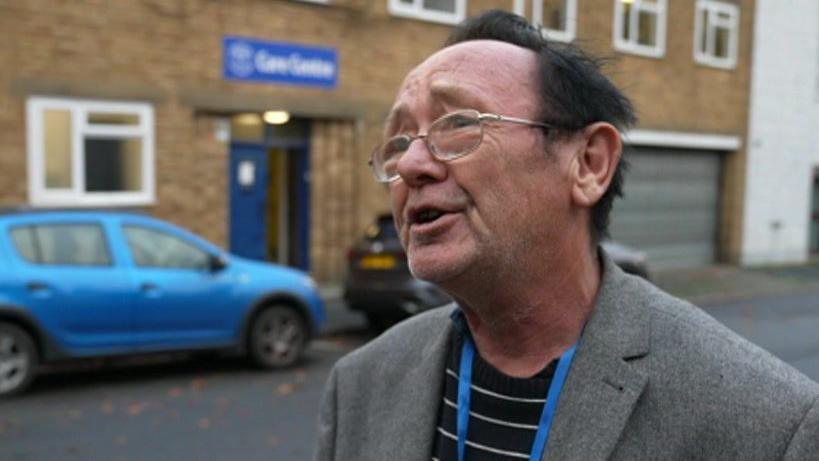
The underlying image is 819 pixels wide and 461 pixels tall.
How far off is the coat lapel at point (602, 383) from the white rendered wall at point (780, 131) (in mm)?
21744

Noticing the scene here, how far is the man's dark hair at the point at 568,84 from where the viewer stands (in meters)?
1.57

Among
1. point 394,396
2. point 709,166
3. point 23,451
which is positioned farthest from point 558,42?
point 709,166

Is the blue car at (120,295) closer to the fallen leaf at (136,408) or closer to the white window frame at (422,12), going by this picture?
the fallen leaf at (136,408)

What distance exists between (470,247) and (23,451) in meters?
5.38

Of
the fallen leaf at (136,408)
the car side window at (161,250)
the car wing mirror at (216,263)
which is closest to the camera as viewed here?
the fallen leaf at (136,408)

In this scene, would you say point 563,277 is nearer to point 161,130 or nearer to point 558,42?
point 558,42

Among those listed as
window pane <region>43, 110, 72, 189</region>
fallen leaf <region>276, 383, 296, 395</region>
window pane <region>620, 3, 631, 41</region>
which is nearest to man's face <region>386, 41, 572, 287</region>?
fallen leaf <region>276, 383, 296, 395</region>

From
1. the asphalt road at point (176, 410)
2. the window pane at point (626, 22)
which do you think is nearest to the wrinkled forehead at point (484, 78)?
the asphalt road at point (176, 410)

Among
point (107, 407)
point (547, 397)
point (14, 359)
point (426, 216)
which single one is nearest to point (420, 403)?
point (547, 397)

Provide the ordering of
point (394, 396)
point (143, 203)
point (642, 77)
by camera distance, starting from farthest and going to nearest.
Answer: point (642, 77), point (143, 203), point (394, 396)

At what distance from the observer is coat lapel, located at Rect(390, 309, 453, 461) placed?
1.70 metres

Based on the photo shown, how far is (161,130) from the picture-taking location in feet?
41.1

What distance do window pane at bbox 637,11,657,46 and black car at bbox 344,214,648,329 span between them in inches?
419

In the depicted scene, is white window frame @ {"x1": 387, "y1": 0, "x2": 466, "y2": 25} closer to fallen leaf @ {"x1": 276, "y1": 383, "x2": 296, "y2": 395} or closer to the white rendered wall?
fallen leaf @ {"x1": 276, "y1": 383, "x2": 296, "y2": 395}
